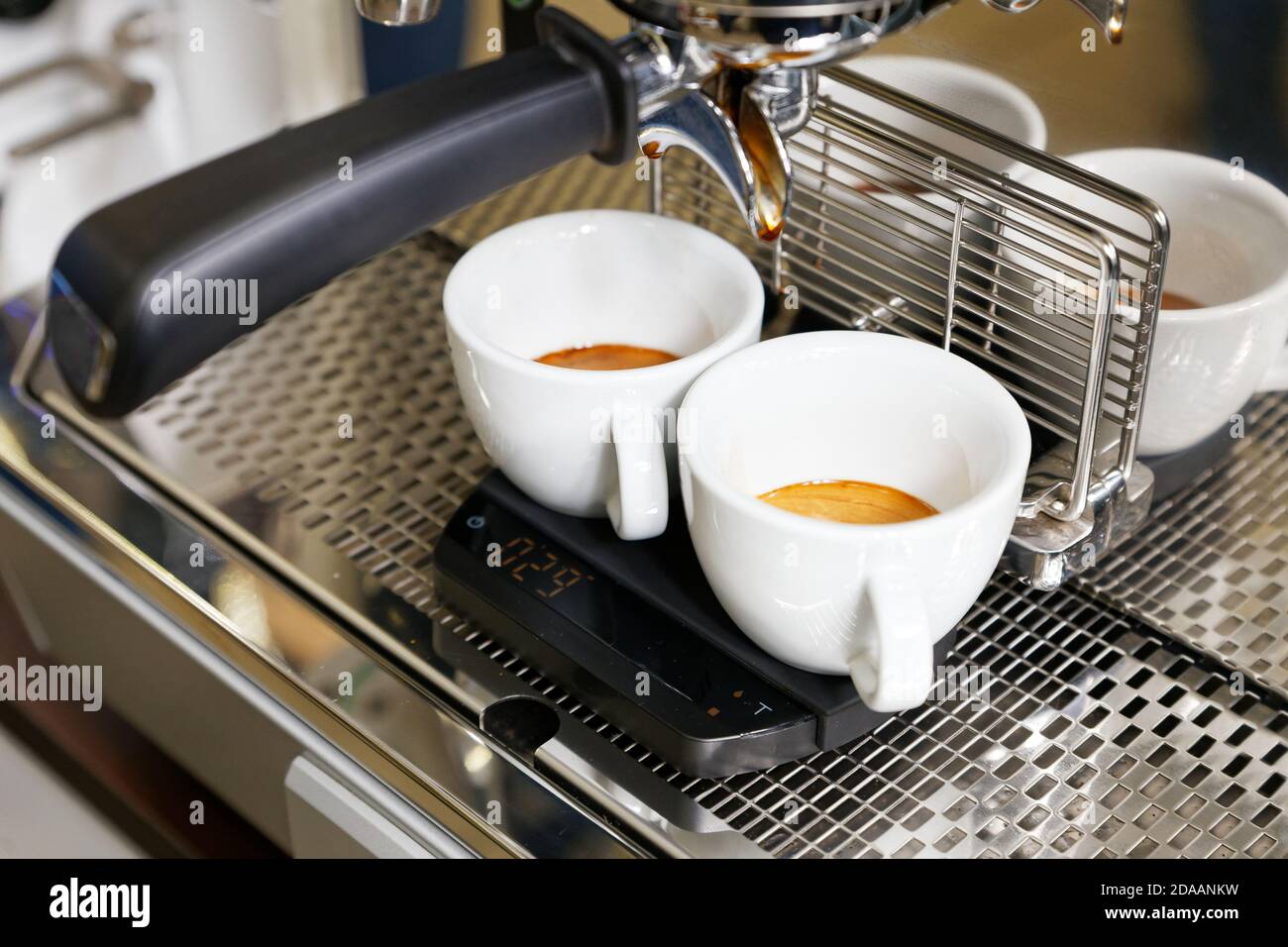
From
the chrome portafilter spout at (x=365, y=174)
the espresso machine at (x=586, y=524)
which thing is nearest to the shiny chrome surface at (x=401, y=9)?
the espresso machine at (x=586, y=524)

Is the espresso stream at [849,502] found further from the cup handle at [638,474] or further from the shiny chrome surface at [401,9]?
the shiny chrome surface at [401,9]

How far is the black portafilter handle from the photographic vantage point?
307 mm

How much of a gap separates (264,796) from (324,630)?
85mm

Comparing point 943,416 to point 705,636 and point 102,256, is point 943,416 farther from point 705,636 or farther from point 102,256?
point 102,256

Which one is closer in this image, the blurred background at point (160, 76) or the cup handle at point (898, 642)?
the cup handle at point (898, 642)

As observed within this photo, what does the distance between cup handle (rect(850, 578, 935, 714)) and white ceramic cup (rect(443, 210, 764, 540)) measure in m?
0.09

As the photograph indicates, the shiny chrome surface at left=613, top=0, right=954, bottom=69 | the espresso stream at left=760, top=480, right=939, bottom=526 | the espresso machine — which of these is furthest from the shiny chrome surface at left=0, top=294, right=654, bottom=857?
the shiny chrome surface at left=613, top=0, right=954, bottom=69

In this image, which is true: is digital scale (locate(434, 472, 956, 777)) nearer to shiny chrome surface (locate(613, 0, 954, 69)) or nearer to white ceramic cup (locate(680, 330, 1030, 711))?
white ceramic cup (locate(680, 330, 1030, 711))

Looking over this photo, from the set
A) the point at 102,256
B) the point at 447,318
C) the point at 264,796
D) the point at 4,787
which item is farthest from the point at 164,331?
the point at 4,787

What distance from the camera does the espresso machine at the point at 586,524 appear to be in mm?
329

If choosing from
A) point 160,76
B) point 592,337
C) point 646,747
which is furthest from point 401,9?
point 160,76

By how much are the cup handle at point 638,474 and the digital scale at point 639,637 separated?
1cm

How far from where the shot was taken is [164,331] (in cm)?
31

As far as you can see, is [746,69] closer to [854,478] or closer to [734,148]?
[734,148]
